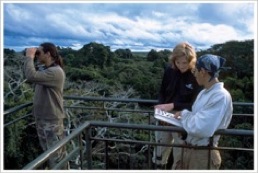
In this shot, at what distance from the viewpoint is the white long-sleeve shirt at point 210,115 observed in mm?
1979

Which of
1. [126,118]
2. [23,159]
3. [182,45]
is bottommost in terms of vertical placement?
[23,159]

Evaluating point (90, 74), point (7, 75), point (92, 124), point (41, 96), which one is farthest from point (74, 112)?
point (92, 124)

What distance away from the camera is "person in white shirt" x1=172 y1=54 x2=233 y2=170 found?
1.98 metres

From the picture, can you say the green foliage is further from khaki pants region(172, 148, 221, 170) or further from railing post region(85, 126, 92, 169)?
railing post region(85, 126, 92, 169)

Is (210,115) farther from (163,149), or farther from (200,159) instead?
(163,149)

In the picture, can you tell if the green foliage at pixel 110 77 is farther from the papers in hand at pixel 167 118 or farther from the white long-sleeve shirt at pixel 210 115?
the white long-sleeve shirt at pixel 210 115

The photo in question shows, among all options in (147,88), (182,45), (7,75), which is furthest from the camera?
(7,75)

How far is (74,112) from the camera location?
1541cm

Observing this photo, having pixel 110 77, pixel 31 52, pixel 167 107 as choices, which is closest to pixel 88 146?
pixel 167 107

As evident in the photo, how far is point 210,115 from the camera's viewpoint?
6.47 feet

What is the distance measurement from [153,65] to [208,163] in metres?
9.12

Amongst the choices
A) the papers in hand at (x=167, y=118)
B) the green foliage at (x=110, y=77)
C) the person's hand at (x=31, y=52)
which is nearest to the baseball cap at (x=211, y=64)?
the papers in hand at (x=167, y=118)

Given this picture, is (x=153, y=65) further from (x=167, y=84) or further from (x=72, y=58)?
(x=167, y=84)

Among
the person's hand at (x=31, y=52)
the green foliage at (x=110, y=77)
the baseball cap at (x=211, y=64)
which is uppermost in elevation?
the person's hand at (x=31, y=52)
